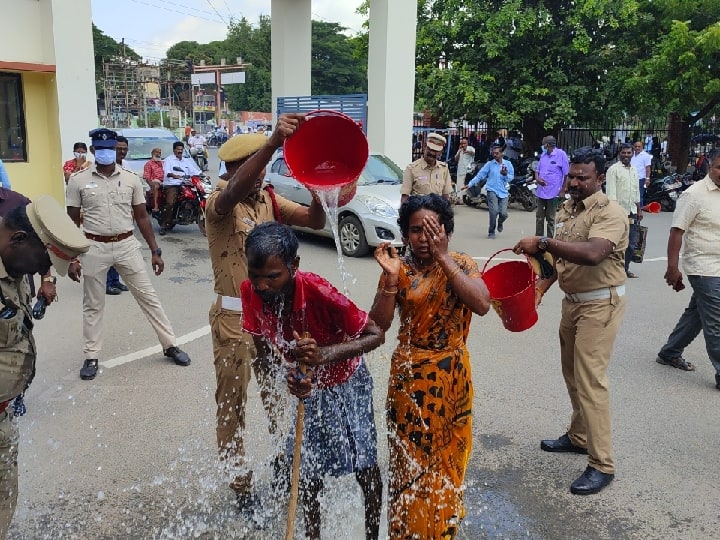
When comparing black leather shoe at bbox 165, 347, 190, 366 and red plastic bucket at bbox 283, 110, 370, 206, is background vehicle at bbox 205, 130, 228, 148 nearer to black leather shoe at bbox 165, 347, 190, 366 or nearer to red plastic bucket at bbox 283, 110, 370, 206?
black leather shoe at bbox 165, 347, 190, 366

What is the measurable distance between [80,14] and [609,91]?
13631 mm

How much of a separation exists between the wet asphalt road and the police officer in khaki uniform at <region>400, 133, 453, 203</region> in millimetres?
2468

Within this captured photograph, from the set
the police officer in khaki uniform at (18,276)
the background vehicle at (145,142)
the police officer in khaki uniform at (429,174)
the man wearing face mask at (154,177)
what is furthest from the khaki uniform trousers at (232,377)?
the background vehicle at (145,142)

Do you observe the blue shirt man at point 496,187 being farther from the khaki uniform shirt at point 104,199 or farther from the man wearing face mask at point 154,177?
the khaki uniform shirt at point 104,199

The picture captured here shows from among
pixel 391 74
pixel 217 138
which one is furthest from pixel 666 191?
pixel 217 138

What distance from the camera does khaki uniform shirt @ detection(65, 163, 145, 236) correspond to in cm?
546

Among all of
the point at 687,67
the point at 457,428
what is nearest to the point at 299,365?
the point at 457,428

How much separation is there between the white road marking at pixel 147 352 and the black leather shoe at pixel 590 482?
148 inches

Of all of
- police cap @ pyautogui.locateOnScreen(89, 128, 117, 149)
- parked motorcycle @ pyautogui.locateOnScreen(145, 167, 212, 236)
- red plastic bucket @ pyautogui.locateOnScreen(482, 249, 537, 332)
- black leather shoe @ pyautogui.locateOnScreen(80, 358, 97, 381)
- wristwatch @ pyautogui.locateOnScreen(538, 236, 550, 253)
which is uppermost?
police cap @ pyautogui.locateOnScreen(89, 128, 117, 149)

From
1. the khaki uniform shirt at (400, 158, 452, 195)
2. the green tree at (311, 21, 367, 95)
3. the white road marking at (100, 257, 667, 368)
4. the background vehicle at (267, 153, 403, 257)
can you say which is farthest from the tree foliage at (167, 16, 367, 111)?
the white road marking at (100, 257, 667, 368)

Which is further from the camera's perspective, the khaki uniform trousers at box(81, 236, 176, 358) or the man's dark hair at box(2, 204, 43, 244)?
the khaki uniform trousers at box(81, 236, 176, 358)

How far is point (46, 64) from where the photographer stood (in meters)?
11.1

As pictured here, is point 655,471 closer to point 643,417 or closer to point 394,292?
point 643,417

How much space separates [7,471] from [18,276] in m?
0.79
